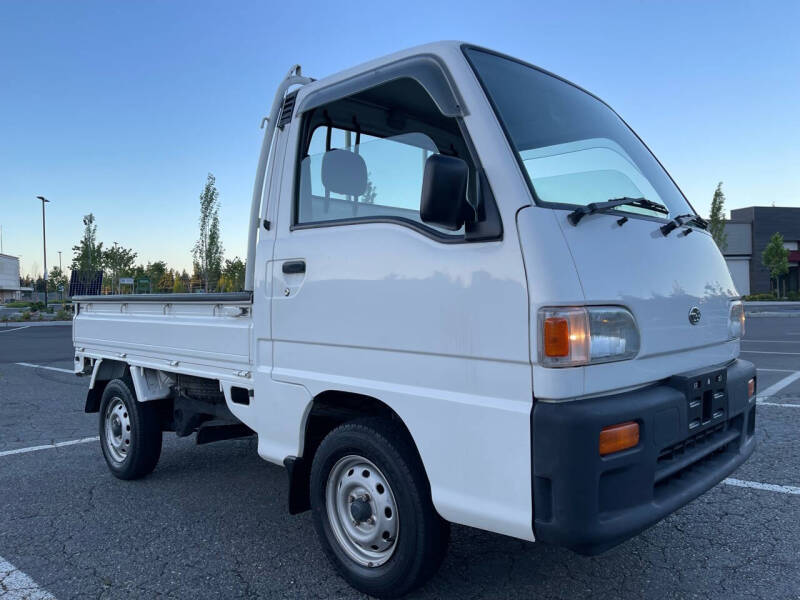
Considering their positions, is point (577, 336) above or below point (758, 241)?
below

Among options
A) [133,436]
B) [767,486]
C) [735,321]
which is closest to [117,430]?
[133,436]

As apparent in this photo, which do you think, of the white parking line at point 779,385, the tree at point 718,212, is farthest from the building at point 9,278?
the white parking line at point 779,385

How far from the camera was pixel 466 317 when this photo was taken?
2361 millimetres

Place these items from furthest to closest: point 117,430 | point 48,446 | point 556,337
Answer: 1. point 48,446
2. point 117,430
3. point 556,337

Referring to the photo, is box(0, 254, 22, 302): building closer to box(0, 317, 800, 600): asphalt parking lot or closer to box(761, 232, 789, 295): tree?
box(761, 232, 789, 295): tree

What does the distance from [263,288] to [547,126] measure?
1.65 m

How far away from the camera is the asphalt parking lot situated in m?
2.88

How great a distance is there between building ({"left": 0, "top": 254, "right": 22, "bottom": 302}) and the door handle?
109135 mm

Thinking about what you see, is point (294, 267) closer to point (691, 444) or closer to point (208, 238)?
point (691, 444)

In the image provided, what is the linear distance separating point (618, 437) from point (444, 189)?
1074mm

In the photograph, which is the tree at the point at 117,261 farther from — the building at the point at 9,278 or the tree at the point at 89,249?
the building at the point at 9,278

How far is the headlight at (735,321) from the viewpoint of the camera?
308cm

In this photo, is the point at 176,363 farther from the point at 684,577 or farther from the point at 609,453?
the point at 684,577

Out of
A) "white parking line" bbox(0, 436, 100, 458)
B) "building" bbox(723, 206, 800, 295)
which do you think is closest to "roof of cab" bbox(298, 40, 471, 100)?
"white parking line" bbox(0, 436, 100, 458)
